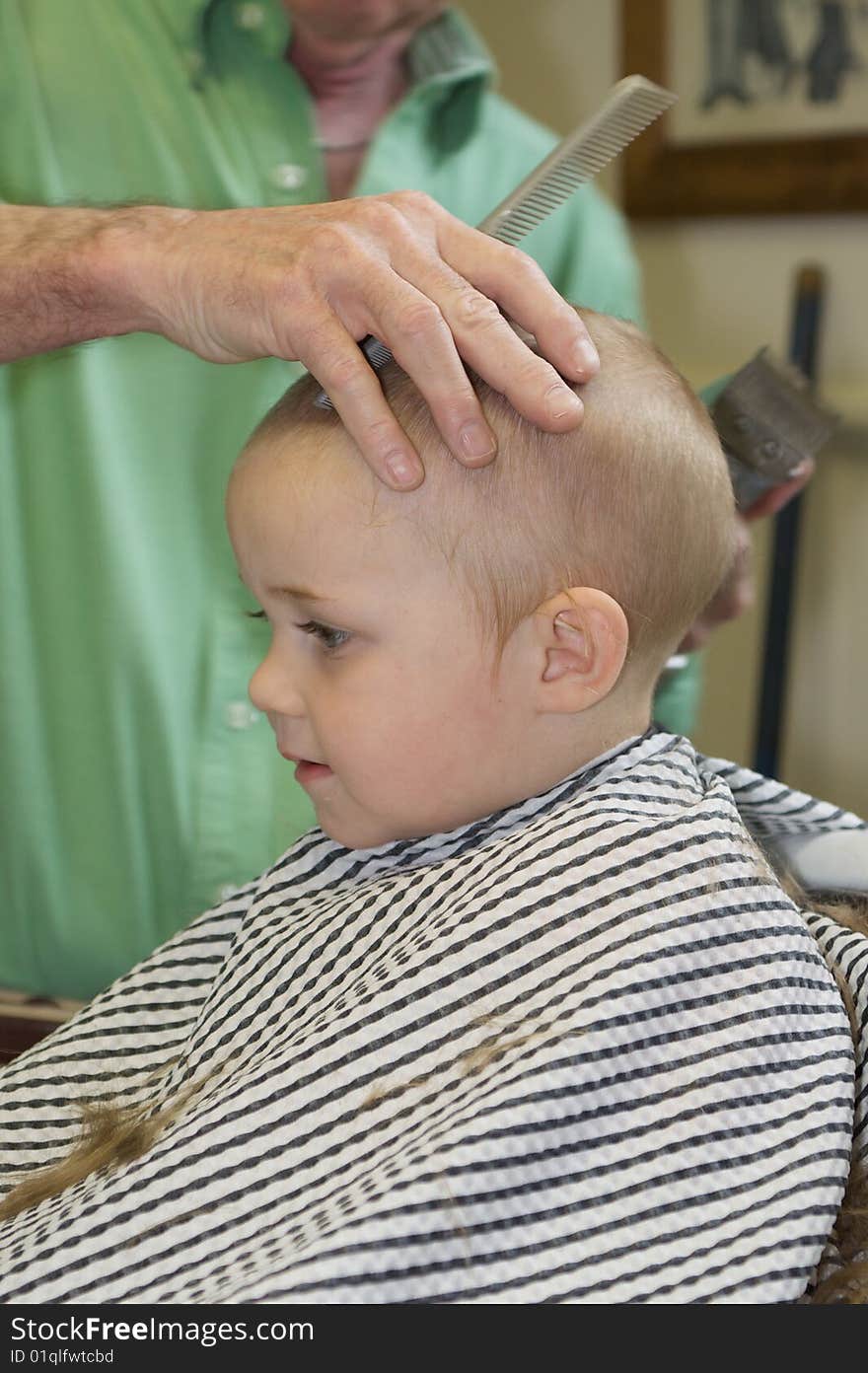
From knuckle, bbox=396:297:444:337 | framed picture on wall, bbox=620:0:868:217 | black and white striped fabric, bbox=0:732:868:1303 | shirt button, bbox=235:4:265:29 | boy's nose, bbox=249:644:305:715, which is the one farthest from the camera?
framed picture on wall, bbox=620:0:868:217

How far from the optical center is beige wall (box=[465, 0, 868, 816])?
2455 mm

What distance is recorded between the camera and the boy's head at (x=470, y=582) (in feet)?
2.71

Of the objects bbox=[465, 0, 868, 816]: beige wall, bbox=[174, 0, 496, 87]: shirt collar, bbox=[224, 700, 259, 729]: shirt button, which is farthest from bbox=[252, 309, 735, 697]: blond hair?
bbox=[465, 0, 868, 816]: beige wall

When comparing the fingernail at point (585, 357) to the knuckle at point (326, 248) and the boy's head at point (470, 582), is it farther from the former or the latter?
the knuckle at point (326, 248)

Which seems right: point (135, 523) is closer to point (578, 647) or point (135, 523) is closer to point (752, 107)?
point (578, 647)

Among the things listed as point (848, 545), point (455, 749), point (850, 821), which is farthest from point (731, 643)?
point (455, 749)

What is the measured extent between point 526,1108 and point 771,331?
213 cm

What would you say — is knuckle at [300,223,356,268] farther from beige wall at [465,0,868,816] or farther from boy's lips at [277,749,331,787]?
beige wall at [465,0,868,816]

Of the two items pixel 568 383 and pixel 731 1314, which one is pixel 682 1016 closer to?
pixel 731 1314

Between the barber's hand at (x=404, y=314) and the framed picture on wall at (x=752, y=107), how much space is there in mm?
1750

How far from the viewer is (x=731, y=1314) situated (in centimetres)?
64

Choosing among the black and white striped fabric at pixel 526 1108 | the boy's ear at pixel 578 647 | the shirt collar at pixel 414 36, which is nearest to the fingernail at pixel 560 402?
the boy's ear at pixel 578 647

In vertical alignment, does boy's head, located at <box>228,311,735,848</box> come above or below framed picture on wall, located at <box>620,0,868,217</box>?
below

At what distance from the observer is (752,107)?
2410 mm
